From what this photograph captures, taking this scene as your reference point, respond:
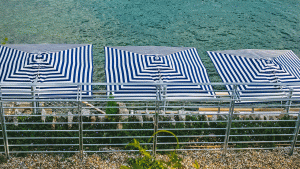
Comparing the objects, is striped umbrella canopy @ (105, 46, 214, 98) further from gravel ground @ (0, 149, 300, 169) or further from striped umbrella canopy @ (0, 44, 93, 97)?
gravel ground @ (0, 149, 300, 169)

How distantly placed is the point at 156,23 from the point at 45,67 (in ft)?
29.6

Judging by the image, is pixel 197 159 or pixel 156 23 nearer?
pixel 197 159

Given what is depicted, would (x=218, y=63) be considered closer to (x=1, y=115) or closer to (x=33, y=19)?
(x=1, y=115)

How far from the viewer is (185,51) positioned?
9.59 metres

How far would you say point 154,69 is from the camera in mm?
8367

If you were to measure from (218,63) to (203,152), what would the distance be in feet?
14.8

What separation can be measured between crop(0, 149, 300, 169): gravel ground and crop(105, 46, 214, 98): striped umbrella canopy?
2.67 meters

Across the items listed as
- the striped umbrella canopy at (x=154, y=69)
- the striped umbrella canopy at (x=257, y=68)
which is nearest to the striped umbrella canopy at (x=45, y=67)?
the striped umbrella canopy at (x=154, y=69)

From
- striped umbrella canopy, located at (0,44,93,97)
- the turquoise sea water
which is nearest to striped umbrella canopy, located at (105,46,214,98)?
striped umbrella canopy, located at (0,44,93,97)

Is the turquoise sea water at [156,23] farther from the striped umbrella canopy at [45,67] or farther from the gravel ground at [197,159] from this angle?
the gravel ground at [197,159]

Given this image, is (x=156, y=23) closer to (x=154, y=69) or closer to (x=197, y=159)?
(x=154, y=69)

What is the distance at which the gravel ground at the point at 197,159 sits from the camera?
193 inches

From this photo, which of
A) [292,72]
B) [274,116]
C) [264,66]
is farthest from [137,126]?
[292,72]

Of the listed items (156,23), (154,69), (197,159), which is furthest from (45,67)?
(156,23)
